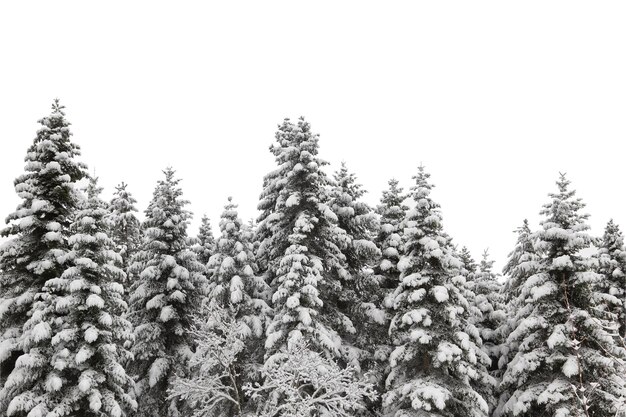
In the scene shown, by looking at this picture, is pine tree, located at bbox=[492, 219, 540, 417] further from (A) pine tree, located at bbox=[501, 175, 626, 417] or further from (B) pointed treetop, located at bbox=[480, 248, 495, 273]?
(B) pointed treetop, located at bbox=[480, 248, 495, 273]

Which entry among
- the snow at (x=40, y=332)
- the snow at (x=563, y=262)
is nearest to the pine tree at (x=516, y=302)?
the snow at (x=563, y=262)

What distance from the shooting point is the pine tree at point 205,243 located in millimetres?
34875

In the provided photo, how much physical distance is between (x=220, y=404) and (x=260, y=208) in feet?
32.9

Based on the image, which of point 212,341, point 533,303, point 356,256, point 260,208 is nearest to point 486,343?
point 533,303

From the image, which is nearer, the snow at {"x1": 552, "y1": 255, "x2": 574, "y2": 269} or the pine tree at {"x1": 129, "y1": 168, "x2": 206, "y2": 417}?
the snow at {"x1": 552, "y1": 255, "x2": 574, "y2": 269}

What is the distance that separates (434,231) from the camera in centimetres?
2502

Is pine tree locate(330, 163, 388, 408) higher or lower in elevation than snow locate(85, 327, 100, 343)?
higher

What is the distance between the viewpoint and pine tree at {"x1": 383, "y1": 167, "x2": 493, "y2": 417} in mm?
22859

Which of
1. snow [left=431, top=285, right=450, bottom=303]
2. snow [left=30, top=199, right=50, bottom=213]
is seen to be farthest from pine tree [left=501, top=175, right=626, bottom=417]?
snow [left=30, top=199, right=50, bottom=213]

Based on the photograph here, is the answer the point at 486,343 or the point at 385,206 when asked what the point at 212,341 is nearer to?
the point at 385,206

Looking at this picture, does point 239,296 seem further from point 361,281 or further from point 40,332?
point 40,332

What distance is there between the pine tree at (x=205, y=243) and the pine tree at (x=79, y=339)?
41.2ft

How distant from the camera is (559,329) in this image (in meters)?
22.7

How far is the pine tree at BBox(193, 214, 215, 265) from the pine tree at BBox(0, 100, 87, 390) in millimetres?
11910
